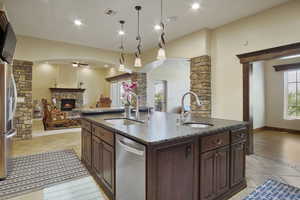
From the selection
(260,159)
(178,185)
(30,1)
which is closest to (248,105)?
(260,159)

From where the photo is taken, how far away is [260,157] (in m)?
3.63

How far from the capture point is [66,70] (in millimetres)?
9914

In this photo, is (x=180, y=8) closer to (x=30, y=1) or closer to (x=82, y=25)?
(x=82, y=25)

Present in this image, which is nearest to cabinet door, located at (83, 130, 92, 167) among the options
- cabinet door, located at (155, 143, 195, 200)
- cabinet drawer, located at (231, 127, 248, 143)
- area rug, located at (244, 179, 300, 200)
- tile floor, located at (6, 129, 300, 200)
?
tile floor, located at (6, 129, 300, 200)

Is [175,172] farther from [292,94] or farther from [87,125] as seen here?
[292,94]

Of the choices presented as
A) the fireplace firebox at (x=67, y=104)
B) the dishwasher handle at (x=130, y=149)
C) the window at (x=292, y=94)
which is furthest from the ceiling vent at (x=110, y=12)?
the fireplace firebox at (x=67, y=104)

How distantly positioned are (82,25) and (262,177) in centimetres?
494

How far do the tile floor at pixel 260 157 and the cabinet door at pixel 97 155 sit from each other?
26 cm

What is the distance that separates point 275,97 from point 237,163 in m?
5.59

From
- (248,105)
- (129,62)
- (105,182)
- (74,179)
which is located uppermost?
(129,62)

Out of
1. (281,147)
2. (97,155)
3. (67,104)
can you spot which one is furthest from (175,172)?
(67,104)

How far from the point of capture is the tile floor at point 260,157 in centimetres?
251

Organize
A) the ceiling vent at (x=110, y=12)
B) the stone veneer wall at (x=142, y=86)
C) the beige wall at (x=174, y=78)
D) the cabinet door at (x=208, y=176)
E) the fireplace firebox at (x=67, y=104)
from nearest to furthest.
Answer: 1. the cabinet door at (x=208, y=176)
2. the ceiling vent at (x=110, y=12)
3. the stone veneer wall at (x=142, y=86)
4. the beige wall at (x=174, y=78)
5. the fireplace firebox at (x=67, y=104)

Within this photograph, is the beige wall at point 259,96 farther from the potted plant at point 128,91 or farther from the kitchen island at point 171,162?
the potted plant at point 128,91
